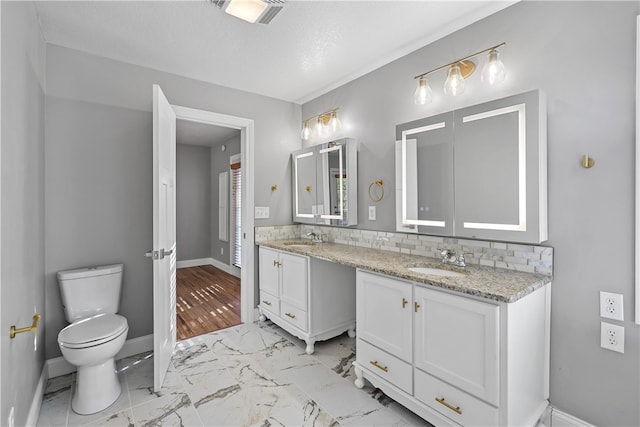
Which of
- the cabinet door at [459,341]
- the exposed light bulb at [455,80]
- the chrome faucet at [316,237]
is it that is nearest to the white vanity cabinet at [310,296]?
the chrome faucet at [316,237]

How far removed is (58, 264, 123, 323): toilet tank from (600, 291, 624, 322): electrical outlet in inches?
121

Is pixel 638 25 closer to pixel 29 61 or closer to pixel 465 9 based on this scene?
pixel 465 9

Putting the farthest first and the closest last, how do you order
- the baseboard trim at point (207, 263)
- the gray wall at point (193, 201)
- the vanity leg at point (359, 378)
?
the gray wall at point (193, 201) < the baseboard trim at point (207, 263) < the vanity leg at point (359, 378)

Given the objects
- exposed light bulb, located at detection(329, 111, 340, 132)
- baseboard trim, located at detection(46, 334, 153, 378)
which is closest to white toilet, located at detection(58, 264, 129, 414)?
baseboard trim, located at detection(46, 334, 153, 378)

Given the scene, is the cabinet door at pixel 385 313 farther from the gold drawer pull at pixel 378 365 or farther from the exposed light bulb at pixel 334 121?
the exposed light bulb at pixel 334 121

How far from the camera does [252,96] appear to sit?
3.20 meters

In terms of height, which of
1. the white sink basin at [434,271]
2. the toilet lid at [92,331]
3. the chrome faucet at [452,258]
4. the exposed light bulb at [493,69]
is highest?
the exposed light bulb at [493,69]

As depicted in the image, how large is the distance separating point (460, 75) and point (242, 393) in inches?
98.5

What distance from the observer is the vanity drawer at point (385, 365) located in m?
1.73

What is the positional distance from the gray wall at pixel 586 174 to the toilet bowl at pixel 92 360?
2582 millimetres

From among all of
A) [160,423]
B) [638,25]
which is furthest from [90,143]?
[638,25]

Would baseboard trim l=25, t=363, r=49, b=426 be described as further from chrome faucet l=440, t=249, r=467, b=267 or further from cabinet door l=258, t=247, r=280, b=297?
chrome faucet l=440, t=249, r=467, b=267

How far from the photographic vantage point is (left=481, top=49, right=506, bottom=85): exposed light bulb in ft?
5.68

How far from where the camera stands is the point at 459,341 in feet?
4.83
